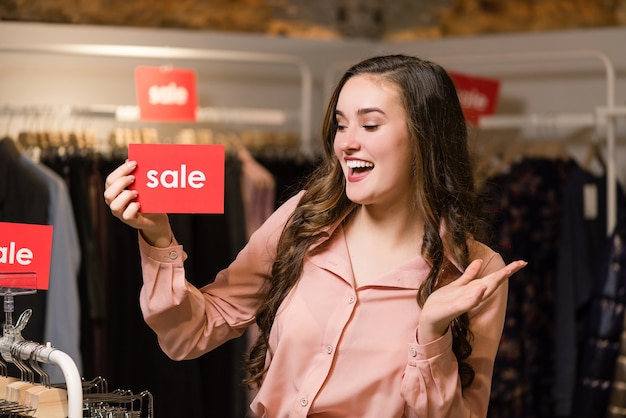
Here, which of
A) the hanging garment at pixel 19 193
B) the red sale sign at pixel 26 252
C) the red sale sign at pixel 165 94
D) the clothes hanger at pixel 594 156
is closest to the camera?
the red sale sign at pixel 26 252

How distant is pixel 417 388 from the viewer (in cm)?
215

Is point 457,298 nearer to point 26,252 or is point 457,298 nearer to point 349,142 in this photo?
point 349,142

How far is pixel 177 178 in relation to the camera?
2096 mm

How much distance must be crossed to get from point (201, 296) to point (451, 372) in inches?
22.5

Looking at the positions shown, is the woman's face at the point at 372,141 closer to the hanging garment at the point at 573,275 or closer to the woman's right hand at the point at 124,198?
the woman's right hand at the point at 124,198

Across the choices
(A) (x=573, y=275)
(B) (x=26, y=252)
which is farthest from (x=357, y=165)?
(A) (x=573, y=275)

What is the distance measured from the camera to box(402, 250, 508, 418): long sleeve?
2143 millimetres

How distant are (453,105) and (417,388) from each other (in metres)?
0.64

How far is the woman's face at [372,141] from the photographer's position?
224 cm

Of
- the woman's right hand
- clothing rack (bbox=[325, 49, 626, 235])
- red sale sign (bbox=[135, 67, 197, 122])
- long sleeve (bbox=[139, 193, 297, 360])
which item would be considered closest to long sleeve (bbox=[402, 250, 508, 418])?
long sleeve (bbox=[139, 193, 297, 360])

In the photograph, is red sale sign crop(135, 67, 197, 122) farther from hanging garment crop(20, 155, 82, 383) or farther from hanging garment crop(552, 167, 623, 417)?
hanging garment crop(552, 167, 623, 417)

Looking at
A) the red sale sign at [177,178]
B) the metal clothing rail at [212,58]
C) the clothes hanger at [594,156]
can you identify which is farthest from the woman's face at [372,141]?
the clothes hanger at [594,156]

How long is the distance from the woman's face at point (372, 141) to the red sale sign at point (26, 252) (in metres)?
0.64

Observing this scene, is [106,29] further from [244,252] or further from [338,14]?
[244,252]
